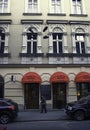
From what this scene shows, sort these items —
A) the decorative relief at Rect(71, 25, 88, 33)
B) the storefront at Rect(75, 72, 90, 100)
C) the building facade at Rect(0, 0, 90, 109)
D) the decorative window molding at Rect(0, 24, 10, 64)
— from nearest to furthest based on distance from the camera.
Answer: the storefront at Rect(75, 72, 90, 100) < the building facade at Rect(0, 0, 90, 109) < the decorative window molding at Rect(0, 24, 10, 64) < the decorative relief at Rect(71, 25, 88, 33)

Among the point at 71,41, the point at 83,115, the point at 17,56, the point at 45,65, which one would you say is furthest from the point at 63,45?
the point at 83,115

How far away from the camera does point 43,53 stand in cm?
2388

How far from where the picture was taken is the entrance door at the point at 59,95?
2367cm

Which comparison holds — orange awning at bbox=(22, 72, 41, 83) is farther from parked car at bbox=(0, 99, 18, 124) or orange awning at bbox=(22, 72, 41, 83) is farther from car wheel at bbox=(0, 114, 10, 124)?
car wheel at bbox=(0, 114, 10, 124)

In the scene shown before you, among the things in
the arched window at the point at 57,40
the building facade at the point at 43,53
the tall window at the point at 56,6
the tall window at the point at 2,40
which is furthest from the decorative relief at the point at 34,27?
the tall window at the point at 56,6

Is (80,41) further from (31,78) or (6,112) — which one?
Result: (6,112)

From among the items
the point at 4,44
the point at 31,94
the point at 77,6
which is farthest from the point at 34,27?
the point at 31,94

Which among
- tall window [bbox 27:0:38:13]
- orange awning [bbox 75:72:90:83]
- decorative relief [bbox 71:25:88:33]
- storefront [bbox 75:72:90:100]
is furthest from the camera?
tall window [bbox 27:0:38:13]

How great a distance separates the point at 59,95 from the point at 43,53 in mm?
4483

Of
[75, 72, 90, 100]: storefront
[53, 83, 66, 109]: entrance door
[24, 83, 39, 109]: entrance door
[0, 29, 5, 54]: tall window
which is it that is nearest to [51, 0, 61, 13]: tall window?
[0, 29, 5, 54]: tall window

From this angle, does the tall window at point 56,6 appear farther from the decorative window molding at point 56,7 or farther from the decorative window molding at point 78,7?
the decorative window molding at point 78,7

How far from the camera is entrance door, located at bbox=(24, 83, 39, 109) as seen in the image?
23453 mm

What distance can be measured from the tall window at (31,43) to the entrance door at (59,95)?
4.08 m

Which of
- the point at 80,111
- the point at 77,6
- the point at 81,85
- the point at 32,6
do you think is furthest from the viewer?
the point at 77,6
